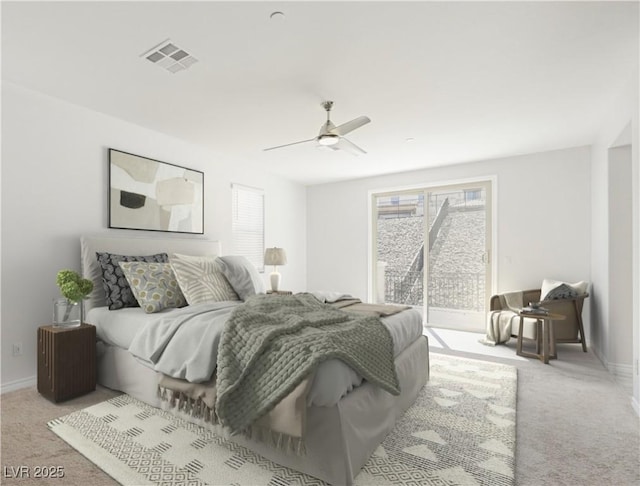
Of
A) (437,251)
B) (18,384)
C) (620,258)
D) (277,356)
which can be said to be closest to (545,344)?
(620,258)

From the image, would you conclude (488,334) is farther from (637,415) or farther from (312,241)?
(312,241)

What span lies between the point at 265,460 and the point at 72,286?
1996mm

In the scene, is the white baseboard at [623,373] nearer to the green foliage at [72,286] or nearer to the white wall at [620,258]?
the white wall at [620,258]

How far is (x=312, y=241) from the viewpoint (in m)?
6.72

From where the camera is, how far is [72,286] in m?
2.65

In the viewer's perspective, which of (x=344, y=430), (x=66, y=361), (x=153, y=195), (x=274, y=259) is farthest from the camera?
(x=274, y=259)

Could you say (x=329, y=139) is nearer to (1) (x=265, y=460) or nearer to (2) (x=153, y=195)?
(2) (x=153, y=195)

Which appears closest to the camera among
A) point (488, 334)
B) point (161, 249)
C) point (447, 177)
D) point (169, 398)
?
point (169, 398)

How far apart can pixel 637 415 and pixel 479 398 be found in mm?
1037

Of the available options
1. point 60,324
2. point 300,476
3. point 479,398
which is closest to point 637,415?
point 479,398

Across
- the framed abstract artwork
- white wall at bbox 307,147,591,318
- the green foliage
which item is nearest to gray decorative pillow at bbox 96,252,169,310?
the green foliage

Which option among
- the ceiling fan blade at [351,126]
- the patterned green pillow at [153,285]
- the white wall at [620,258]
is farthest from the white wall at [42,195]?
the white wall at [620,258]

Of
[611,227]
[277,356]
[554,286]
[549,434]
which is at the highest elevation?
[611,227]

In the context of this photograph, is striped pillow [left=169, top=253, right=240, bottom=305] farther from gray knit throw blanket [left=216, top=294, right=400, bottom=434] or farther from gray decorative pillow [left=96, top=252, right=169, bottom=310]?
gray knit throw blanket [left=216, top=294, right=400, bottom=434]
